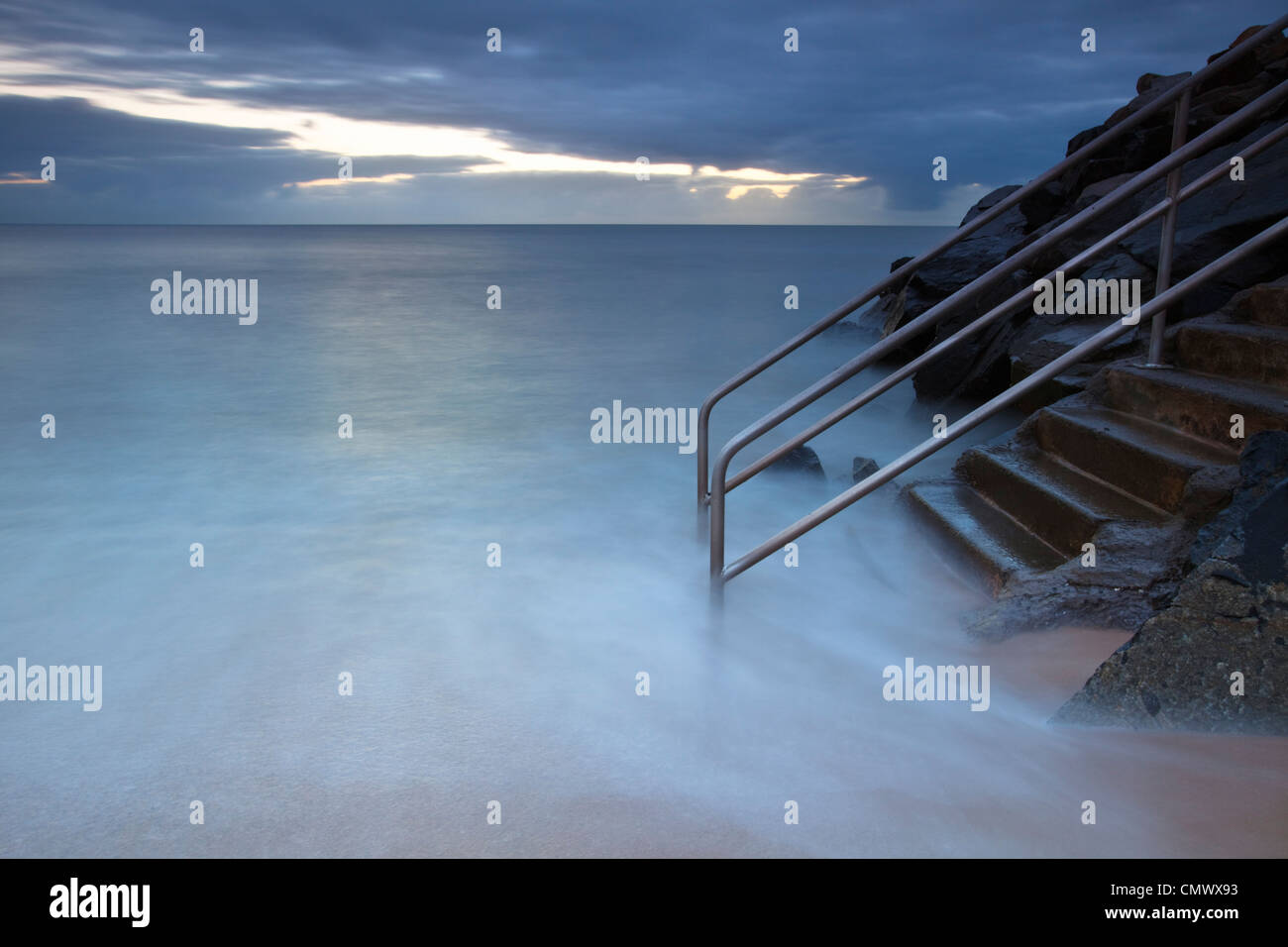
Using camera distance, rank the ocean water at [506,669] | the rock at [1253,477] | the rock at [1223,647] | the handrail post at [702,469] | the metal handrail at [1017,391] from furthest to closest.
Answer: the handrail post at [702,469], the metal handrail at [1017,391], the rock at [1253,477], the rock at [1223,647], the ocean water at [506,669]

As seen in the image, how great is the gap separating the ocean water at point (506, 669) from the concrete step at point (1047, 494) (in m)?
0.42

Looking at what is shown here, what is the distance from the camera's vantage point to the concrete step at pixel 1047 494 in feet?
10.7

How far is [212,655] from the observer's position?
3.27 m

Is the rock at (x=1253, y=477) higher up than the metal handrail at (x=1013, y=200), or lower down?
lower down

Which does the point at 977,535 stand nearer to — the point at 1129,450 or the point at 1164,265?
the point at 1129,450

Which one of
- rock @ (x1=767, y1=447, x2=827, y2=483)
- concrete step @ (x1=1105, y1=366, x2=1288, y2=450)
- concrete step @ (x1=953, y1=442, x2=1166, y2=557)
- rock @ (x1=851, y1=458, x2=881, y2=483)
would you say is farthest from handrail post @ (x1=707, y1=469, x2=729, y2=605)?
rock @ (x1=767, y1=447, x2=827, y2=483)

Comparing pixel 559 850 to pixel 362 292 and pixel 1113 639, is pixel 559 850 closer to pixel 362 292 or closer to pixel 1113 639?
pixel 1113 639

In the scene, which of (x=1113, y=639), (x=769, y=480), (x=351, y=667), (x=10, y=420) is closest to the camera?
(x=1113, y=639)

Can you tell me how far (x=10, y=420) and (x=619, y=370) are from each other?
550 cm

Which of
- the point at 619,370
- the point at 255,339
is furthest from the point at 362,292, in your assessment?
the point at 619,370

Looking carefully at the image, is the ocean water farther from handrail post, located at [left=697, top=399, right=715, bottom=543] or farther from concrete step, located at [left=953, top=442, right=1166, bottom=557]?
concrete step, located at [left=953, top=442, right=1166, bottom=557]

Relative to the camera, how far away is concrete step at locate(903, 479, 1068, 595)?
335cm

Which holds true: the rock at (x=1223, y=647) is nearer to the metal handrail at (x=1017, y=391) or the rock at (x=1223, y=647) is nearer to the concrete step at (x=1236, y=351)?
the metal handrail at (x=1017, y=391)

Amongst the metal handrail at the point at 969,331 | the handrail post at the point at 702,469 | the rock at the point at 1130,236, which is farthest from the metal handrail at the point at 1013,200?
the rock at the point at 1130,236
